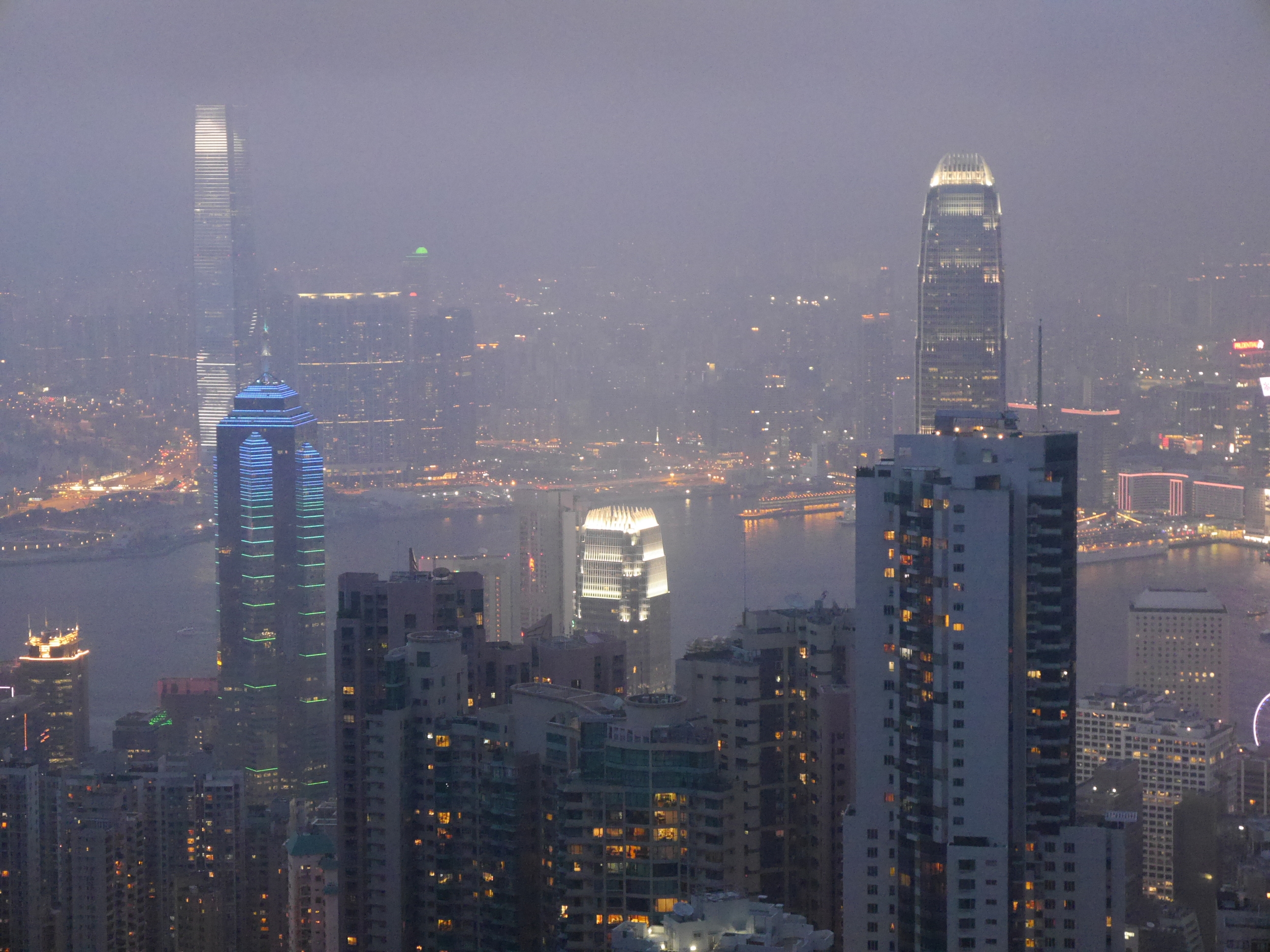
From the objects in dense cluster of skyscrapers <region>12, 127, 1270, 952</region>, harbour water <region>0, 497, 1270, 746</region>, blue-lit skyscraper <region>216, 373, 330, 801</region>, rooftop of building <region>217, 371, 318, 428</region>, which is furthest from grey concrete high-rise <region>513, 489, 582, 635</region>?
rooftop of building <region>217, 371, 318, 428</region>

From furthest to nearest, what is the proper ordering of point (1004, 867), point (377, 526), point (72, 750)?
point (377, 526)
point (72, 750)
point (1004, 867)

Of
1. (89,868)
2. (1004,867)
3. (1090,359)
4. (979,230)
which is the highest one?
(979,230)

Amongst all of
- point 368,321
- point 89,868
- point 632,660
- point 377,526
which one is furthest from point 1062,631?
point 368,321

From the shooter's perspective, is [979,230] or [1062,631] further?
[979,230]

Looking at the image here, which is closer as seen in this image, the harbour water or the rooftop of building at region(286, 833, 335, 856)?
the rooftop of building at region(286, 833, 335, 856)

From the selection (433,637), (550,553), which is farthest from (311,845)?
(550,553)

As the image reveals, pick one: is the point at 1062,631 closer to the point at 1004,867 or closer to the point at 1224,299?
the point at 1004,867

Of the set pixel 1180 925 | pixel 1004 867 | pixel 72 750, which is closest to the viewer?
pixel 1004 867

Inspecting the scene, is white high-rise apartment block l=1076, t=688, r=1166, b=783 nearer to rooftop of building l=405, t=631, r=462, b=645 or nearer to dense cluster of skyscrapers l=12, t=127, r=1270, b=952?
dense cluster of skyscrapers l=12, t=127, r=1270, b=952
